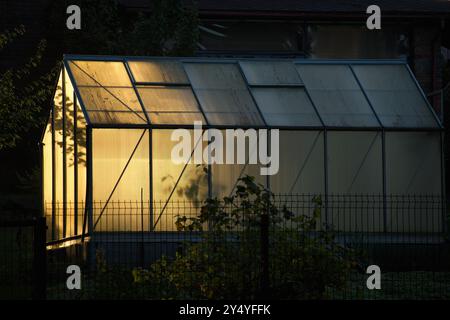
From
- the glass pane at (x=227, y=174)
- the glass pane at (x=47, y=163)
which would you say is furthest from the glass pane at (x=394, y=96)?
the glass pane at (x=47, y=163)

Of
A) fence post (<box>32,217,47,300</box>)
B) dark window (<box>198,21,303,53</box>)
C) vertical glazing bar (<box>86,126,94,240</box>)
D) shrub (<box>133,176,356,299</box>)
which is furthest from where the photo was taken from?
dark window (<box>198,21,303,53</box>)

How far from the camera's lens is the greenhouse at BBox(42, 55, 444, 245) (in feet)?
67.2

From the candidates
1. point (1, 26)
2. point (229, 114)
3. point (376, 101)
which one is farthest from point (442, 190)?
point (1, 26)

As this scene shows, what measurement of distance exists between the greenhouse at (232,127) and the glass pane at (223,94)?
0.09ft

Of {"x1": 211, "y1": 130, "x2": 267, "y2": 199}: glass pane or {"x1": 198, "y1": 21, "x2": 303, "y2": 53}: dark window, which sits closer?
{"x1": 211, "y1": 130, "x2": 267, "y2": 199}: glass pane

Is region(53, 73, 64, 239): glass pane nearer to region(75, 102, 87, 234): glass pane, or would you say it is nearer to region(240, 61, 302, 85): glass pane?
region(75, 102, 87, 234): glass pane

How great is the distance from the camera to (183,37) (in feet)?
93.1

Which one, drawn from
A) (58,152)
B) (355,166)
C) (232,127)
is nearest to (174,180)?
(232,127)

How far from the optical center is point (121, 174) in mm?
20500

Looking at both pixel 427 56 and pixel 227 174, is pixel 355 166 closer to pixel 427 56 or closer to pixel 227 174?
pixel 227 174

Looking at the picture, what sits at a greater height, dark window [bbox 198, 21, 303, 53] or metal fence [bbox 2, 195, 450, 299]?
dark window [bbox 198, 21, 303, 53]

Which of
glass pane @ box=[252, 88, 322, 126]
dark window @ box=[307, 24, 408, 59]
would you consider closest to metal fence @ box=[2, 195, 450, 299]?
glass pane @ box=[252, 88, 322, 126]

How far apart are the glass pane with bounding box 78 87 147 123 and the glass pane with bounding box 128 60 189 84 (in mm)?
709

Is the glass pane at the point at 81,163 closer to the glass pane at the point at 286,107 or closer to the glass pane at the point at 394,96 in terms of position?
the glass pane at the point at 286,107
